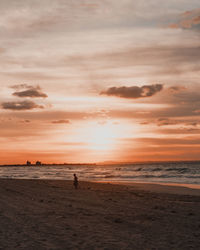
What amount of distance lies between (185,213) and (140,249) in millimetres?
7611

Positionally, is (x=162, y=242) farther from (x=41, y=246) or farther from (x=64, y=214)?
(x=64, y=214)

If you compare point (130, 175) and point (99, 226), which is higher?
point (99, 226)

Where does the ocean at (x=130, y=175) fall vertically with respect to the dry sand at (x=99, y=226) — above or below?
below

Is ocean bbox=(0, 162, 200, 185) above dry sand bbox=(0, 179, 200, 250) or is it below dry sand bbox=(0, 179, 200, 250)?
below

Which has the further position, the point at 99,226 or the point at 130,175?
the point at 130,175

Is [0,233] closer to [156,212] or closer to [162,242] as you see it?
[162,242]

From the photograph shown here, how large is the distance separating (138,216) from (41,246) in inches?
268

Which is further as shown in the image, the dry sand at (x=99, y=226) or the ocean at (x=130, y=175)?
the ocean at (x=130, y=175)

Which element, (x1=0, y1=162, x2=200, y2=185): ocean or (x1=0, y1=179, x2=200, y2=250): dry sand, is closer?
(x1=0, y1=179, x2=200, y2=250): dry sand

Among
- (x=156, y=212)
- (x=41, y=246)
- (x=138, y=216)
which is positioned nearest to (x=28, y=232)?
(x=41, y=246)

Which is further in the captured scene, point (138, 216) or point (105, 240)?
point (138, 216)

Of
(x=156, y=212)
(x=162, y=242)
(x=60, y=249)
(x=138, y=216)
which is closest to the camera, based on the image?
(x=60, y=249)

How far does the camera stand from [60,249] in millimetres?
9297

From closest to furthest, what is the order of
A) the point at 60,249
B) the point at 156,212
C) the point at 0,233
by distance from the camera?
the point at 60,249, the point at 0,233, the point at 156,212
